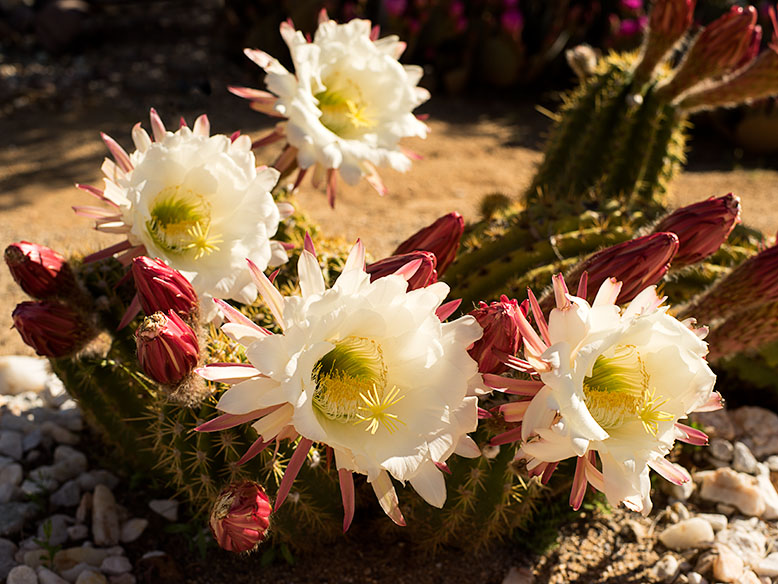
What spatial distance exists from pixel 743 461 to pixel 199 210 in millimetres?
1631

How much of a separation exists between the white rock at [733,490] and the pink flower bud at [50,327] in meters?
1.60

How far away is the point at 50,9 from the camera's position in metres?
5.71

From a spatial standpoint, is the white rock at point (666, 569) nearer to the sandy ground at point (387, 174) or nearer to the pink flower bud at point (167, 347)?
the pink flower bud at point (167, 347)

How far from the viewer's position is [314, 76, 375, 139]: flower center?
1.73 m

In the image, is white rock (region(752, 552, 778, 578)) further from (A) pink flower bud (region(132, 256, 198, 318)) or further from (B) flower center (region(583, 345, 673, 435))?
(A) pink flower bud (region(132, 256, 198, 318))

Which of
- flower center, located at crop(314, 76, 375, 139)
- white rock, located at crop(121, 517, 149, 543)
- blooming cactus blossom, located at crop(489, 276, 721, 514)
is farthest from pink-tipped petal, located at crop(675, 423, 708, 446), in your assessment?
white rock, located at crop(121, 517, 149, 543)

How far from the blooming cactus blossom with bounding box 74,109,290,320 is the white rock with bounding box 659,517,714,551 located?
1.17 metres

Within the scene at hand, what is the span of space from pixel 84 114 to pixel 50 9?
1.43m

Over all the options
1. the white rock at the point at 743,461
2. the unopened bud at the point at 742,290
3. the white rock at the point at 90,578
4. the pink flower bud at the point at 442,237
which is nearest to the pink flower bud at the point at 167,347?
the pink flower bud at the point at 442,237

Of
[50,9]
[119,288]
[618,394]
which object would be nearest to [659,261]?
[618,394]

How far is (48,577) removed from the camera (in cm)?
163

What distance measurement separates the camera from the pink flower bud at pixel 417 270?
1.28m

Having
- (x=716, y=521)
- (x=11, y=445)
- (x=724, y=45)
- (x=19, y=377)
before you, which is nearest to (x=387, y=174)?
(x=724, y=45)

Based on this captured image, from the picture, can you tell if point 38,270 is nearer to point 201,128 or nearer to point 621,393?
point 201,128
